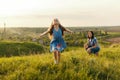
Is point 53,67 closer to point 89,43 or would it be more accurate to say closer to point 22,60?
point 22,60

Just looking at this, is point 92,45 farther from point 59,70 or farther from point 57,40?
point 59,70

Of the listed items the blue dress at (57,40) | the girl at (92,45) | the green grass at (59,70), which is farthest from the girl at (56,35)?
the girl at (92,45)

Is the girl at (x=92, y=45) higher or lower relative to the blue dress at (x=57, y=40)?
lower

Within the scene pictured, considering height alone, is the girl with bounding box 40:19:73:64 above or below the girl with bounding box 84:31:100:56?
above

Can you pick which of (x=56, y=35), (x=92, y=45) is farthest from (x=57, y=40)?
(x=92, y=45)

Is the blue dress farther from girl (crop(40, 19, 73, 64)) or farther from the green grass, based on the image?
the green grass

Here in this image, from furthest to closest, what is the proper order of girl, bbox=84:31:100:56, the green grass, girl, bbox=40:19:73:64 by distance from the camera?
girl, bbox=84:31:100:56
girl, bbox=40:19:73:64
the green grass

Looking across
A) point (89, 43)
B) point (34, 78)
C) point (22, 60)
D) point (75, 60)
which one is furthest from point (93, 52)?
point (34, 78)

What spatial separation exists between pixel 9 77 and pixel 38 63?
1247mm

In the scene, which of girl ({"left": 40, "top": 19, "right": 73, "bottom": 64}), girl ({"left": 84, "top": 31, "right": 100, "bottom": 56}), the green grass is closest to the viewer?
the green grass

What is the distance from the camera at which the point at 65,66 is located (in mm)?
8758

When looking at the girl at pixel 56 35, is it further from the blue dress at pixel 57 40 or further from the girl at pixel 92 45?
the girl at pixel 92 45

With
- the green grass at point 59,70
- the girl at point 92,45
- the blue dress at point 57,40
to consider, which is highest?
the blue dress at point 57,40

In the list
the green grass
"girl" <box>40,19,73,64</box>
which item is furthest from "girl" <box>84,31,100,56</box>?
"girl" <box>40,19,73,64</box>
